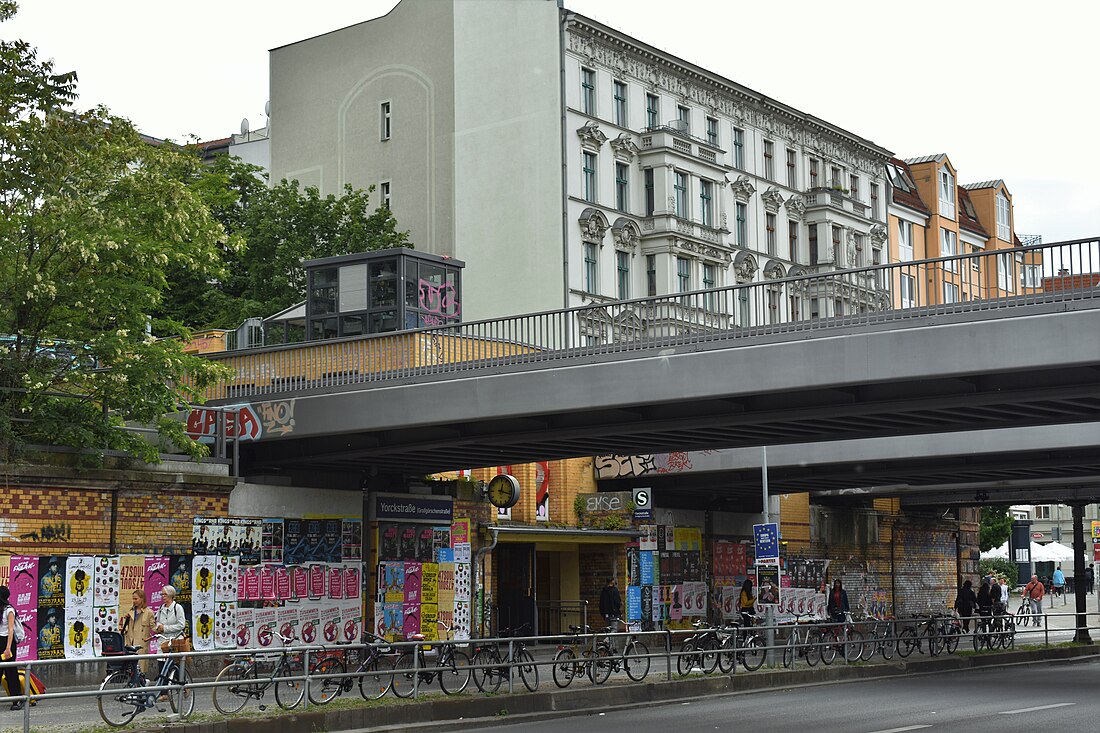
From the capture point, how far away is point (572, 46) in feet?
168

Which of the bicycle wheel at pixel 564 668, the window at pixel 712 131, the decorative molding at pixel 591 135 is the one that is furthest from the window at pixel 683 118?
the bicycle wheel at pixel 564 668

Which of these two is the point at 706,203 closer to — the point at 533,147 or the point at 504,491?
the point at 533,147

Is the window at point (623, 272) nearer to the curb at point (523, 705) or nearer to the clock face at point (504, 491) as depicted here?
the clock face at point (504, 491)

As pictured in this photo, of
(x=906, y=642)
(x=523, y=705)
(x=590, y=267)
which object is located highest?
(x=590, y=267)

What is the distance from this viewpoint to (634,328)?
2458 cm

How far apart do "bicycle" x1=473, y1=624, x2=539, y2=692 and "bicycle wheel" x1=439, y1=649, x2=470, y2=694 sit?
178 millimetres

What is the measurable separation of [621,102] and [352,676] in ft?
122

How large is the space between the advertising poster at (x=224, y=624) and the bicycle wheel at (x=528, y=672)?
8.10 metres

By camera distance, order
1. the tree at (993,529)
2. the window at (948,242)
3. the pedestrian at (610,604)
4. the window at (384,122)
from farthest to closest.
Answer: the tree at (993,529), the window at (948,242), the window at (384,122), the pedestrian at (610,604)

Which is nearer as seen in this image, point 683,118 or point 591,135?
point 591,135

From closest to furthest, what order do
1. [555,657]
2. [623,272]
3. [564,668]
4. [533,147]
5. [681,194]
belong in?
[555,657], [564,668], [533,147], [623,272], [681,194]

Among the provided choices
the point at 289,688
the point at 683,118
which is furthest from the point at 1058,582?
the point at 289,688

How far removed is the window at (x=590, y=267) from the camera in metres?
51.0

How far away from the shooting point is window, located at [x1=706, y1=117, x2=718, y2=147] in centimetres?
A: 5703
